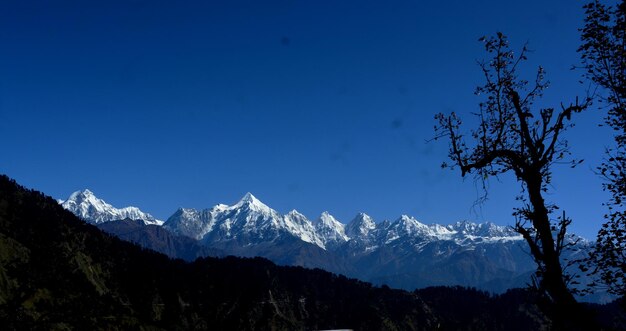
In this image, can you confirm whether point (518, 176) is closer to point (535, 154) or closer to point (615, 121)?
point (535, 154)

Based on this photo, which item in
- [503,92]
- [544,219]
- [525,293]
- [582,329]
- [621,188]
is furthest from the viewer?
[621,188]

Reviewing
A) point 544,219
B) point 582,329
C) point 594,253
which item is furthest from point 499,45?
point 582,329

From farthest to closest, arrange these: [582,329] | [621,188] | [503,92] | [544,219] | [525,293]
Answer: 1. [621,188]
2. [503,92]
3. [525,293]
4. [544,219]
5. [582,329]

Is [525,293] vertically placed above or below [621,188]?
below

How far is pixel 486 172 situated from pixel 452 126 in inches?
106

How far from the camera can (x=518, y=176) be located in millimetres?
23047

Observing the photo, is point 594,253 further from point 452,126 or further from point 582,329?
point 452,126

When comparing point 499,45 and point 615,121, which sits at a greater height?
point 499,45

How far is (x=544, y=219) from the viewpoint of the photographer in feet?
69.2

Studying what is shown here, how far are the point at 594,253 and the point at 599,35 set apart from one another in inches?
412

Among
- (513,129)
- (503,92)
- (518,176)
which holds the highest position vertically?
(503,92)

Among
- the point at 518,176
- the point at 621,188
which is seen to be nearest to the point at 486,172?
the point at 518,176

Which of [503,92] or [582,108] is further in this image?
[503,92]

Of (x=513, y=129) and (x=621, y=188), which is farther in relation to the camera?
(x=621, y=188)
